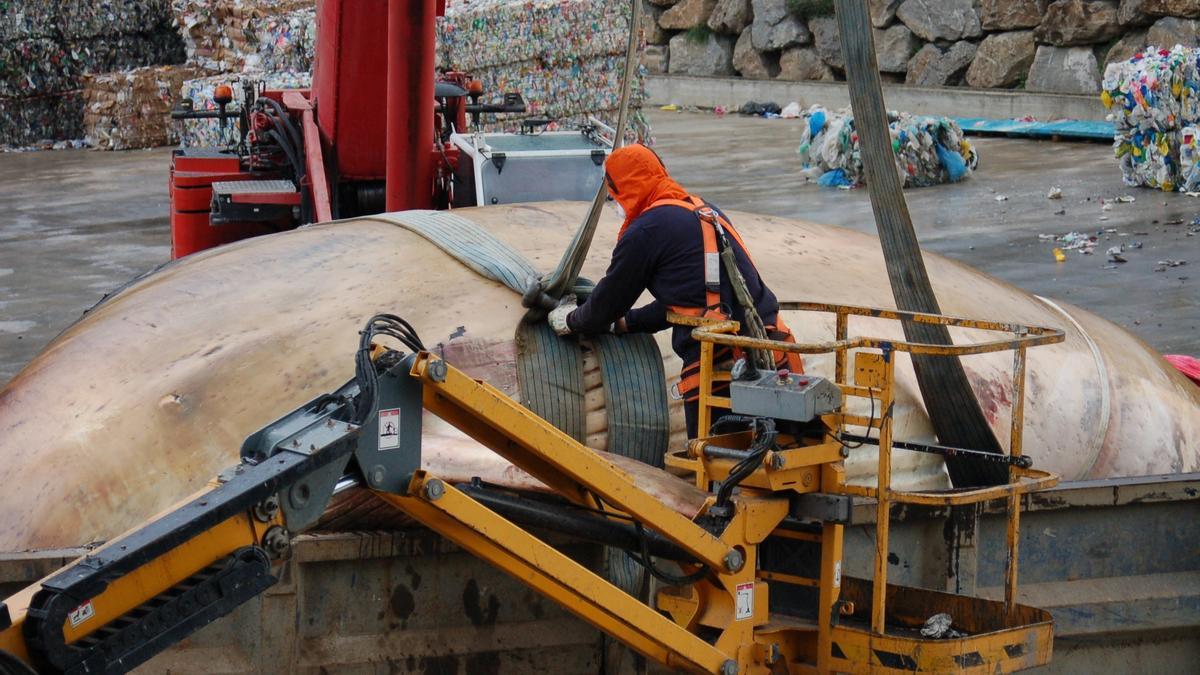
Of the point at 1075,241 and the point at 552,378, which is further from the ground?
the point at 552,378

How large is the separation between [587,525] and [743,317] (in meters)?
0.83

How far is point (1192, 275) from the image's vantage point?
10.1 meters

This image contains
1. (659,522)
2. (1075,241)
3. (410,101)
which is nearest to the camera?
(659,522)

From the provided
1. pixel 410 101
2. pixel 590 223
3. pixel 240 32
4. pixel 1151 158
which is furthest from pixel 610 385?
pixel 240 32

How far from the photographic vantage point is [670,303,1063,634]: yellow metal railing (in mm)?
3395

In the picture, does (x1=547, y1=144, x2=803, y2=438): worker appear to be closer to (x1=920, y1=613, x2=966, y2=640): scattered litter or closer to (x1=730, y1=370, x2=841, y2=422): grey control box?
(x1=730, y1=370, x2=841, y2=422): grey control box

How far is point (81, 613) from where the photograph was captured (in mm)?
2506

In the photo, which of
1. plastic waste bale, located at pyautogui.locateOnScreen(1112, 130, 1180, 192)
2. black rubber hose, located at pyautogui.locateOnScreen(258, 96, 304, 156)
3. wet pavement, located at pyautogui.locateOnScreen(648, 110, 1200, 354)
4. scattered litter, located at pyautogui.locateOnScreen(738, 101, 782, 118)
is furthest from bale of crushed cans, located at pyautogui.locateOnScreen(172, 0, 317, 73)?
black rubber hose, located at pyautogui.locateOnScreen(258, 96, 304, 156)

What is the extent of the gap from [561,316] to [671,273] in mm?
415

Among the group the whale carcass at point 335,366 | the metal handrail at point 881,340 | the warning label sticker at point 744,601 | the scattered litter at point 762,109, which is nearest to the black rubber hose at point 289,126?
the whale carcass at point 335,366

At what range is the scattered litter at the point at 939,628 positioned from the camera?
3.57m

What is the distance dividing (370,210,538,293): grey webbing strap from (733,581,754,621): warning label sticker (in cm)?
136

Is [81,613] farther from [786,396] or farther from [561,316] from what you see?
[561,316]

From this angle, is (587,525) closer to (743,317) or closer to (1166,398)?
(743,317)
